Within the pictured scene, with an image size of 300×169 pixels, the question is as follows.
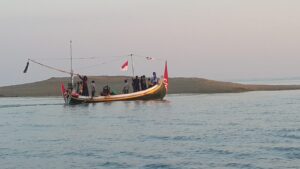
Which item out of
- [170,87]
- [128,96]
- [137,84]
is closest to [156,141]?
[128,96]

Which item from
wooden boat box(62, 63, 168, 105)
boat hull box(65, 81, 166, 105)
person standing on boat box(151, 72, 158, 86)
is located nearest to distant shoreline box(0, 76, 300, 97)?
person standing on boat box(151, 72, 158, 86)

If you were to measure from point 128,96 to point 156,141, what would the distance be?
31.8 metres

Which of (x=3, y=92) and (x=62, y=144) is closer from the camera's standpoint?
(x=62, y=144)

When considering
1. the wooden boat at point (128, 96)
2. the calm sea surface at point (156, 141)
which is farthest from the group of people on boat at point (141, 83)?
the calm sea surface at point (156, 141)

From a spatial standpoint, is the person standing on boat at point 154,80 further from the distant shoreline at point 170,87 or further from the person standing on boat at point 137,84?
the distant shoreline at point 170,87

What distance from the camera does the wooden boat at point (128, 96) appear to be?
5325cm

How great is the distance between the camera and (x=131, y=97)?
185 feet

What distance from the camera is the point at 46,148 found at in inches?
917

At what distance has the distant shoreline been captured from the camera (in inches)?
3243

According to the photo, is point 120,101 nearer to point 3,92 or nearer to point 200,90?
point 200,90

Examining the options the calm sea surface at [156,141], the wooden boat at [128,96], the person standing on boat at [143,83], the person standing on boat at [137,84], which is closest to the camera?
the calm sea surface at [156,141]

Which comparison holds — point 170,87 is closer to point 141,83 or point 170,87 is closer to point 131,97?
point 141,83

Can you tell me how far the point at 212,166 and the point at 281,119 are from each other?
1516 centimetres

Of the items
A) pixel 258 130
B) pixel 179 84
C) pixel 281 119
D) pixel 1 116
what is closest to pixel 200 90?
pixel 179 84
